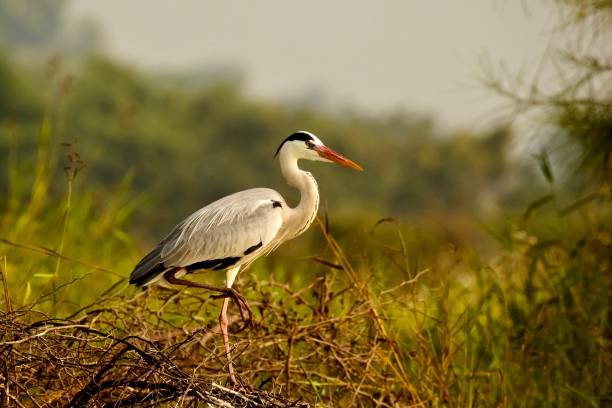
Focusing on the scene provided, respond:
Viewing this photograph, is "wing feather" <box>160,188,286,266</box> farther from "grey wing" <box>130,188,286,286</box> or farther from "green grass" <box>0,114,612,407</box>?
"green grass" <box>0,114,612,407</box>

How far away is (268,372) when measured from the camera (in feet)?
13.8

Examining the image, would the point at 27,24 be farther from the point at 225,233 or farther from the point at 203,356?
the point at 203,356

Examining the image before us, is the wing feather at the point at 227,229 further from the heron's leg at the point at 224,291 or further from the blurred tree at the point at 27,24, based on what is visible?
the blurred tree at the point at 27,24

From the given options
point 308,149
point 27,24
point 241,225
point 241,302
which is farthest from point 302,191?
point 27,24

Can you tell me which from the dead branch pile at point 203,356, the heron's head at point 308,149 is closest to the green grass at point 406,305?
the dead branch pile at point 203,356

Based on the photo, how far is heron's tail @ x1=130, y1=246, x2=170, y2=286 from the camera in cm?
415

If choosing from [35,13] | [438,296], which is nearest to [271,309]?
[438,296]

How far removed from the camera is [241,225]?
437 cm

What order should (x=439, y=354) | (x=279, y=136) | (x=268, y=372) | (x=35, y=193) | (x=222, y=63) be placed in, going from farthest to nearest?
(x=222, y=63) < (x=279, y=136) < (x=35, y=193) < (x=439, y=354) < (x=268, y=372)

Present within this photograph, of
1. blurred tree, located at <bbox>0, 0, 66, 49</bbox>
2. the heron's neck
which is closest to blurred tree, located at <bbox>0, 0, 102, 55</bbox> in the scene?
blurred tree, located at <bbox>0, 0, 66, 49</bbox>

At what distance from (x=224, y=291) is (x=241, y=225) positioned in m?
0.41

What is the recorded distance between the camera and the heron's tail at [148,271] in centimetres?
415

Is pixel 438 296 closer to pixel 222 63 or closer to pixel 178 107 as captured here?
pixel 178 107

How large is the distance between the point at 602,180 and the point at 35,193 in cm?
343
